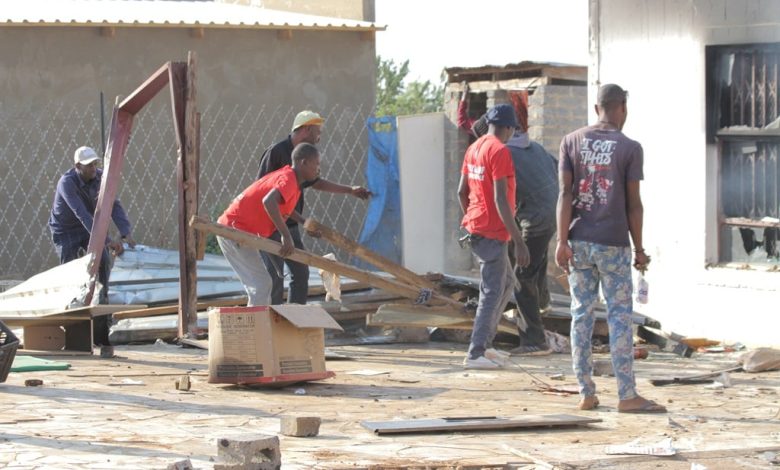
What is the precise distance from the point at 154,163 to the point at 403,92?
1972cm

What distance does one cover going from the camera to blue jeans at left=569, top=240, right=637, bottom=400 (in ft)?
24.5

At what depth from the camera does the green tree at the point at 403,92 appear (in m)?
32.9

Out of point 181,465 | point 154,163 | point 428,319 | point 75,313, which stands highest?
point 154,163

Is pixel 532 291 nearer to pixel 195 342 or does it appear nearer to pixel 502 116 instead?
pixel 502 116

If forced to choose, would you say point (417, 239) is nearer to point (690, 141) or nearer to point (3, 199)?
point (3, 199)

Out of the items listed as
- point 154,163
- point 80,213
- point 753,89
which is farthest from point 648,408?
point 154,163

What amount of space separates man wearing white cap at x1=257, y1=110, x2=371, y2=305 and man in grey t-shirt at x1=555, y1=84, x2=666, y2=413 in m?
2.91

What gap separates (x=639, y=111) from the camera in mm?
11570

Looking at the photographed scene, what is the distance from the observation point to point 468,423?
6.82m

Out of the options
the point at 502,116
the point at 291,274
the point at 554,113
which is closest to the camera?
the point at 502,116

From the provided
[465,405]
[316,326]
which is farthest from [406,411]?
[316,326]

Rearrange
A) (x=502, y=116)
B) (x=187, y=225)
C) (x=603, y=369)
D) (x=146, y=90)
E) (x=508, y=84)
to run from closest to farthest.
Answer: (x=603, y=369), (x=502, y=116), (x=187, y=225), (x=146, y=90), (x=508, y=84)

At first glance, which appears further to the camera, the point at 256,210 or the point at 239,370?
the point at 256,210

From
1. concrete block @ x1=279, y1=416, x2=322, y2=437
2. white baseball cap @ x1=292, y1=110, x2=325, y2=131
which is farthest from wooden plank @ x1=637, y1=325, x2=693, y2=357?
concrete block @ x1=279, y1=416, x2=322, y2=437
